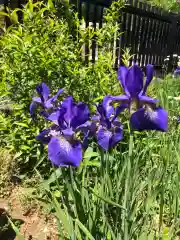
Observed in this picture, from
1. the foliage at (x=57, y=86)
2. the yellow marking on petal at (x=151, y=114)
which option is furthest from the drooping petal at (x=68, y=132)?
the foliage at (x=57, y=86)

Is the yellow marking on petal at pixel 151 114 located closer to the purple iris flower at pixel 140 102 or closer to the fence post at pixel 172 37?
the purple iris flower at pixel 140 102

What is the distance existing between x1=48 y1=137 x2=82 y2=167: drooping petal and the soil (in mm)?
1002

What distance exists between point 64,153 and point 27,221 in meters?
1.27

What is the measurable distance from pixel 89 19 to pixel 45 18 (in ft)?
8.31

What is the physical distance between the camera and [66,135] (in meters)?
1.16

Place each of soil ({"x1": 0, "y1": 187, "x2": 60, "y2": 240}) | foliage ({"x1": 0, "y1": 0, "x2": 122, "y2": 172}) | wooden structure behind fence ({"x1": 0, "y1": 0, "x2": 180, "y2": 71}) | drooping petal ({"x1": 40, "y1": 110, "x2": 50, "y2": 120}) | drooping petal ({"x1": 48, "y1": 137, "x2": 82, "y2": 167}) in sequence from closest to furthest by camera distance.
Answer: drooping petal ({"x1": 48, "y1": 137, "x2": 82, "y2": 167}) < drooping petal ({"x1": 40, "y1": 110, "x2": 50, "y2": 120}) < soil ({"x1": 0, "y1": 187, "x2": 60, "y2": 240}) < foliage ({"x1": 0, "y1": 0, "x2": 122, "y2": 172}) < wooden structure behind fence ({"x1": 0, "y1": 0, "x2": 180, "y2": 71})

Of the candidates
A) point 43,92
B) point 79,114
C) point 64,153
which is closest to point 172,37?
point 43,92

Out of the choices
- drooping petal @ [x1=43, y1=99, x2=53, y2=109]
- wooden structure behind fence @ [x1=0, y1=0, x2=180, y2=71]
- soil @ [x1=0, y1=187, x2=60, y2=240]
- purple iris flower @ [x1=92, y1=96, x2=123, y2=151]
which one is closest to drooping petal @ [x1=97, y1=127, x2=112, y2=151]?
purple iris flower @ [x1=92, y1=96, x2=123, y2=151]

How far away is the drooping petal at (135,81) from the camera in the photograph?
1.19 metres

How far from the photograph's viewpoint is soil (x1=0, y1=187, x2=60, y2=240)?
6.75 feet

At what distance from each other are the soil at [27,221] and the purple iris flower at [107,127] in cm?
95

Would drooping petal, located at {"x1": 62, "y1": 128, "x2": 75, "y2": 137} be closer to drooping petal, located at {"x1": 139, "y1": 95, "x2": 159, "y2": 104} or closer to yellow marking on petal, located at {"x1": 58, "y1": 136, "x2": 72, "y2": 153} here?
yellow marking on petal, located at {"x1": 58, "y1": 136, "x2": 72, "y2": 153}

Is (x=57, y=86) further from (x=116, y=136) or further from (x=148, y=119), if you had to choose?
(x=148, y=119)

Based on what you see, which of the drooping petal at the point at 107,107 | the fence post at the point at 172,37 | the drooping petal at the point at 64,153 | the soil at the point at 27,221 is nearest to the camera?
the drooping petal at the point at 64,153
